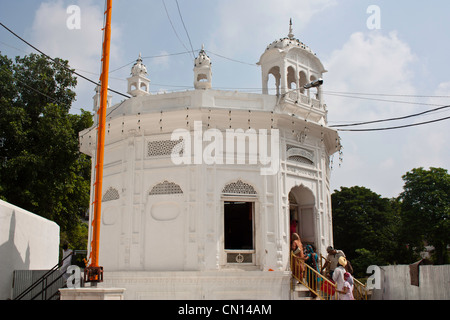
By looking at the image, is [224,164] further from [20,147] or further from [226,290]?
[20,147]

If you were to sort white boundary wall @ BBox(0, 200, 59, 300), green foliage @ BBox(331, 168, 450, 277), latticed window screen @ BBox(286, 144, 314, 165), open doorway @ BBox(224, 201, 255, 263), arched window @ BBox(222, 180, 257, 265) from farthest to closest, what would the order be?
green foliage @ BBox(331, 168, 450, 277)
open doorway @ BBox(224, 201, 255, 263)
latticed window screen @ BBox(286, 144, 314, 165)
arched window @ BBox(222, 180, 257, 265)
white boundary wall @ BBox(0, 200, 59, 300)

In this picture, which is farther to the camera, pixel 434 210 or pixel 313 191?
pixel 434 210

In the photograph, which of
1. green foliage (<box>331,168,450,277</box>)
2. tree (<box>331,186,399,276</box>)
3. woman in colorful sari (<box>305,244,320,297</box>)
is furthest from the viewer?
tree (<box>331,186,399,276</box>)

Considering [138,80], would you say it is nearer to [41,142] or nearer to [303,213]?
[303,213]

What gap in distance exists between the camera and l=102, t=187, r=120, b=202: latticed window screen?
49.8ft

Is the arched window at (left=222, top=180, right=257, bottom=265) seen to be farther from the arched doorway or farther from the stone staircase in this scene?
the arched doorway

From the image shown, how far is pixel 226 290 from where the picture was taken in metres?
13.3

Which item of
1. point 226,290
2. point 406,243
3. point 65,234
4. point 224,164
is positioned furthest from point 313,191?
point 406,243

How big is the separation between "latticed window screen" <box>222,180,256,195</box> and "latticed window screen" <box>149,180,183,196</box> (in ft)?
4.86

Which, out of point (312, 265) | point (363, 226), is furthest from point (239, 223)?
point (363, 226)

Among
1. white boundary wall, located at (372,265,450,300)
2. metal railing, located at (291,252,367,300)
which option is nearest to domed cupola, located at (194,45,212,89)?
metal railing, located at (291,252,367,300)

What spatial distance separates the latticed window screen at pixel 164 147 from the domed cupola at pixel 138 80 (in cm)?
263

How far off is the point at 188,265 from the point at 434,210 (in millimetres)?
28842

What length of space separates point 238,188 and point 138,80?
567 cm
